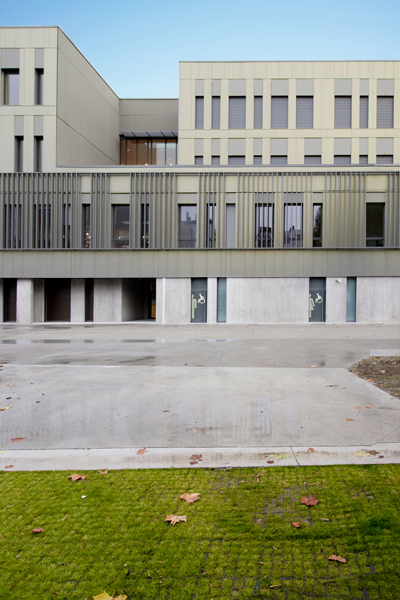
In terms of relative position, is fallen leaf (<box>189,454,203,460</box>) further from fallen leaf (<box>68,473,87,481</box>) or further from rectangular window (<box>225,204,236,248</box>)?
rectangular window (<box>225,204,236,248</box>)

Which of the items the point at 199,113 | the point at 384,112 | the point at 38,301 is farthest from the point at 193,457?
the point at 384,112

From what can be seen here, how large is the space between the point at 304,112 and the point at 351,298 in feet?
48.0

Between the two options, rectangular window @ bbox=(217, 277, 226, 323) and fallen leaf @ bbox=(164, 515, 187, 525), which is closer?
fallen leaf @ bbox=(164, 515, 187, 525)

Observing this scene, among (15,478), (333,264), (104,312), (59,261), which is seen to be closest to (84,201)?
(59,261)

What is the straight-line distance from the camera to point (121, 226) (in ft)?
80.4

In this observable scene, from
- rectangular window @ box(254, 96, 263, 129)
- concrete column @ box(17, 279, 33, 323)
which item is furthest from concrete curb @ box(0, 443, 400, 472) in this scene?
rectangular window @ box(254, 96, 263, 129)

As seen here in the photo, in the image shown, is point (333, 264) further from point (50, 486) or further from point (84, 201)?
point (50, 486)

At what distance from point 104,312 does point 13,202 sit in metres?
9.25

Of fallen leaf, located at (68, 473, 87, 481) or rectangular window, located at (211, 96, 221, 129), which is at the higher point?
rectangular window, located at (211, 96, 221, 129)

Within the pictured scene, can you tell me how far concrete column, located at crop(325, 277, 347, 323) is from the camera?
77.8ft

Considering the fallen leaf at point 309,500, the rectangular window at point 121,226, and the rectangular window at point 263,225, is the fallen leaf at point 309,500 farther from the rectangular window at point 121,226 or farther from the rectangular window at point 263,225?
the rectangular window at point 121,226

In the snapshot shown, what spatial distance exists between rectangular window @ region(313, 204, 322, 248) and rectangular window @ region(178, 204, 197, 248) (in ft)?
25.0

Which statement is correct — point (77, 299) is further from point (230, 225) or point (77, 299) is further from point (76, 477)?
point (76, 477)

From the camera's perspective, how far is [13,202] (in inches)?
958
